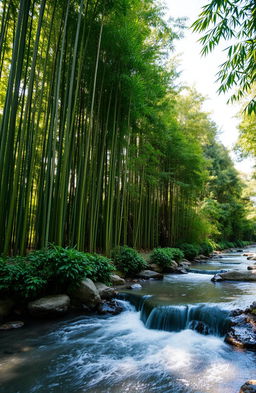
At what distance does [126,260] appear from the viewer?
645cm

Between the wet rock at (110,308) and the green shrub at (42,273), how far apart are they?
630 mm

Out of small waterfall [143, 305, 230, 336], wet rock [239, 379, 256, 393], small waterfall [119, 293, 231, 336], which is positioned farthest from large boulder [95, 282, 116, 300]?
wet rock [239, 379, 256, 393]

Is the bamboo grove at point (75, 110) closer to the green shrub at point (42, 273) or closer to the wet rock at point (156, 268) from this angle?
the green shrub at point (42, 273)

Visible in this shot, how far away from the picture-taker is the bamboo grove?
4.09m

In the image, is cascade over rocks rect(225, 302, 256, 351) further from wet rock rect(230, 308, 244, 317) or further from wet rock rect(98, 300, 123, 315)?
wet rock rect(98, 300, 123, 315)

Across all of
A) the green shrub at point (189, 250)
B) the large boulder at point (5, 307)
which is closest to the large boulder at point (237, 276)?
the green shrub at point (189, 250)

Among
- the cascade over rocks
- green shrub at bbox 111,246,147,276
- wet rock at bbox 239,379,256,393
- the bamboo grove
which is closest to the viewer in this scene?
wet rock at bbox 239,379,256,393

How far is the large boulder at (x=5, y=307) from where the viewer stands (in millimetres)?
3387

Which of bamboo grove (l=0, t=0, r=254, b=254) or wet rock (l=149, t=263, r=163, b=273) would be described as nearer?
bamboo grove (l=0, t=0, r=254, b=254)

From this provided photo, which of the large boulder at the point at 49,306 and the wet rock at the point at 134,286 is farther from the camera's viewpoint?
the wet rock at the point at 134,286

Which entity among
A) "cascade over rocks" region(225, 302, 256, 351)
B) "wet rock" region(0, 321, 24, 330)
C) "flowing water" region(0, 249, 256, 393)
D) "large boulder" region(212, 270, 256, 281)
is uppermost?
"large boulder" region(212, 270, 256, 281)

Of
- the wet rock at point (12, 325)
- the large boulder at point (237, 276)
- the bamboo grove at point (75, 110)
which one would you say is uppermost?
the bamboo grove at point (75, 110)

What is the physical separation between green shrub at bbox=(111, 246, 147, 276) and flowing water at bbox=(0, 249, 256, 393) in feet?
6.50

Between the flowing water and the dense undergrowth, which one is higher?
the dense undergrowth
